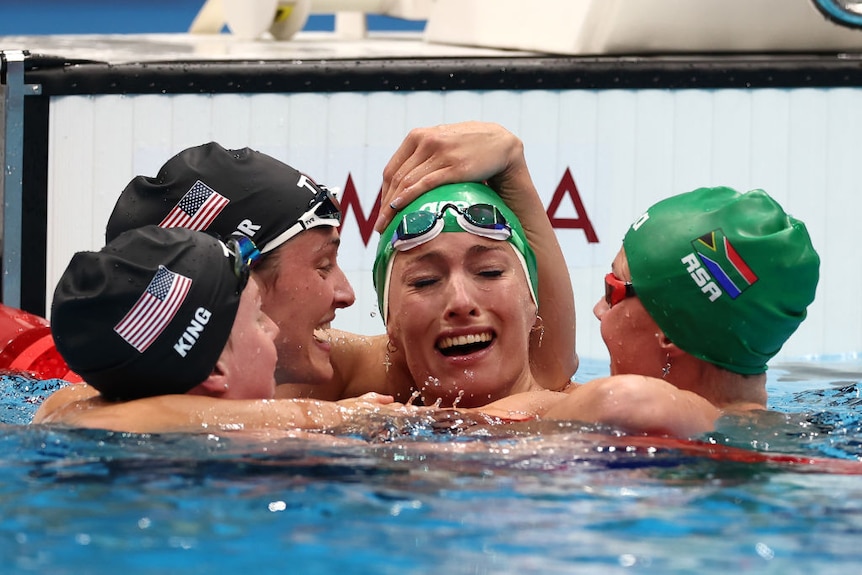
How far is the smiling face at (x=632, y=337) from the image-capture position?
3412 mm

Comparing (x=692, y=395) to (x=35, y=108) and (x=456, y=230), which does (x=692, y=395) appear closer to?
(x=456, y=230)

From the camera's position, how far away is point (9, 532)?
7.68 feet

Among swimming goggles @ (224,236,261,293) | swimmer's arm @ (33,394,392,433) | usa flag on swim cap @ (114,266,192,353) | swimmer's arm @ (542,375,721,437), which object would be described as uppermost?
swimming goggles @ (224,236,261,293)

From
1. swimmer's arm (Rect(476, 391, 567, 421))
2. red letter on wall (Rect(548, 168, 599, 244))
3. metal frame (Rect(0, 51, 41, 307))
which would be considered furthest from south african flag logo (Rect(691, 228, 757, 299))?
metal frame (Rect(0, 51, 41, 307))

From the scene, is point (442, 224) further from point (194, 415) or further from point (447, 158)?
point (194, 415)

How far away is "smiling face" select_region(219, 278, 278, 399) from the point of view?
314 cm

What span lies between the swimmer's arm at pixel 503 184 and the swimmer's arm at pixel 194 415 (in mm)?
797

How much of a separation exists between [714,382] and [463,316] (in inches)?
27.4

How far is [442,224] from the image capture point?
3500 millimetres

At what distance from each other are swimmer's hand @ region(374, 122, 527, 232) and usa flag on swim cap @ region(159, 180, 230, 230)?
0.47 m

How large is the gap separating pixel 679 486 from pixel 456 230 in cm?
111

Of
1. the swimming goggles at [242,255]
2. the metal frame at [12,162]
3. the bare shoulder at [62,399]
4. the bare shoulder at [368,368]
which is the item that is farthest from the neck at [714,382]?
the metal frame at [12,162]

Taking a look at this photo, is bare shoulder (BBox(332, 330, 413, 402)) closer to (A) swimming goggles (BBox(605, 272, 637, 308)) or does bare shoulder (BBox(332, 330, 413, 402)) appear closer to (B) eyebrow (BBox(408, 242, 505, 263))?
(B) eyebrow (BBox(408, 242, 505, 263))

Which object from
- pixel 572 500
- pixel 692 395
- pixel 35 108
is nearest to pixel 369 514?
pixel 572 500
